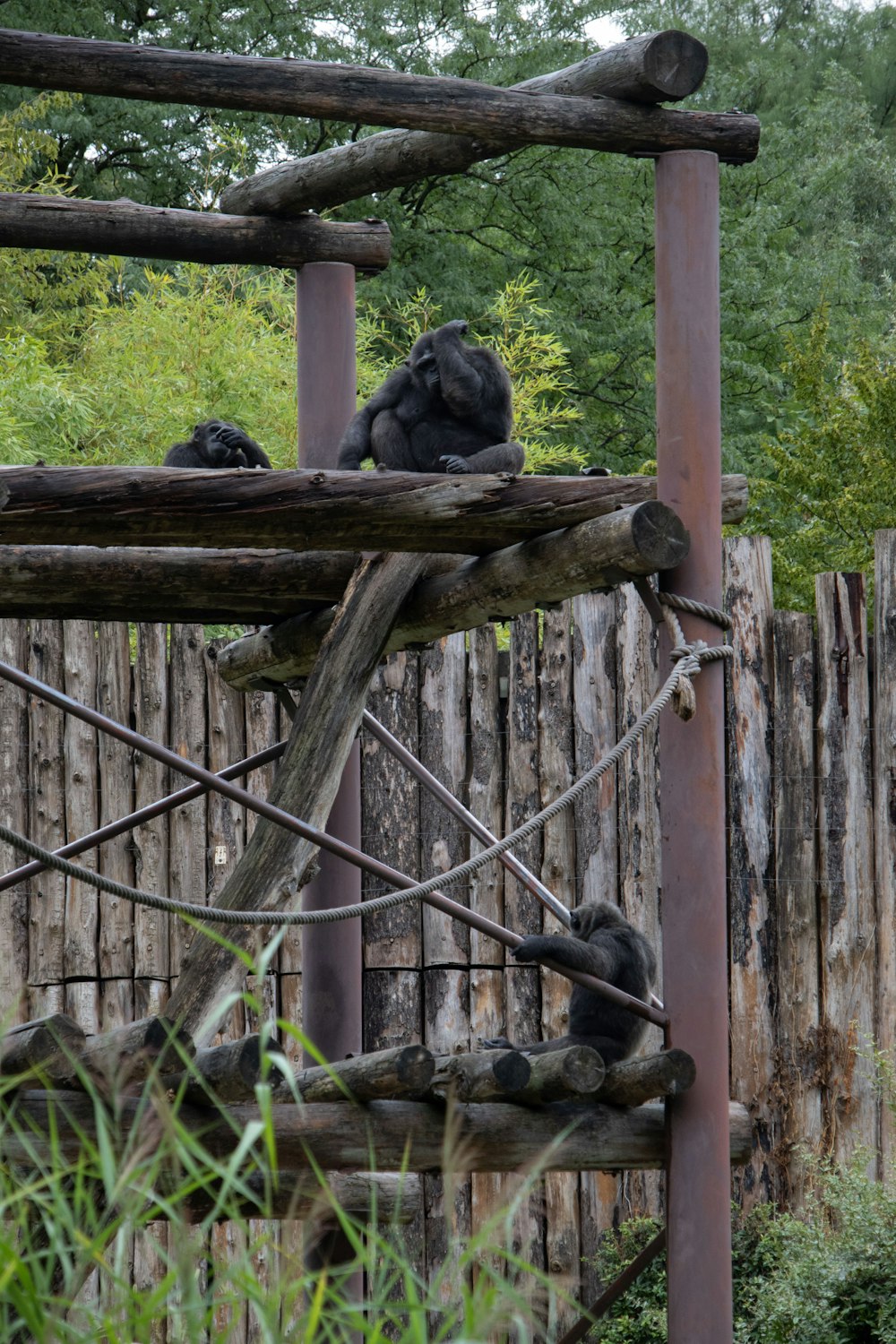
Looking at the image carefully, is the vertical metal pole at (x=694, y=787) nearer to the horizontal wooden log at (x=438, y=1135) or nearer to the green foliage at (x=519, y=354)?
the horizontal wooden log at (x=438, y=1135)

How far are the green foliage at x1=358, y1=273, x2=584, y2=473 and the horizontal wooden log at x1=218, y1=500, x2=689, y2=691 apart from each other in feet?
13.4

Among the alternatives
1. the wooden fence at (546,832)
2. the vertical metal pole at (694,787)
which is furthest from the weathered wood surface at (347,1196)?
the wooden fence at (546,832)

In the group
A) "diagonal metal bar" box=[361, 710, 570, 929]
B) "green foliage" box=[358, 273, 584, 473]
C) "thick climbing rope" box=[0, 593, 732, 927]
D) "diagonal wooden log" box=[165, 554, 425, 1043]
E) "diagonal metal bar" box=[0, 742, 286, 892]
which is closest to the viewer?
"thick climbing rope" box=[0, 593, 732, 927]

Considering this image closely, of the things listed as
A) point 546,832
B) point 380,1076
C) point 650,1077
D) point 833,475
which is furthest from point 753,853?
point 833,475

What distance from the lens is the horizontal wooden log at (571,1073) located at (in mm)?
4156

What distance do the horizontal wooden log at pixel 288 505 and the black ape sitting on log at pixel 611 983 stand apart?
132 cm

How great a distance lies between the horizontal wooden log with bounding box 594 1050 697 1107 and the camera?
4.22 meters

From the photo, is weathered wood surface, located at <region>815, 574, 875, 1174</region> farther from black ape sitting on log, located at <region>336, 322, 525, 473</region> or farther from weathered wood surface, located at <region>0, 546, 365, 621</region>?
weathered wood surface, located at <region>0, 546, 365, 621</region>

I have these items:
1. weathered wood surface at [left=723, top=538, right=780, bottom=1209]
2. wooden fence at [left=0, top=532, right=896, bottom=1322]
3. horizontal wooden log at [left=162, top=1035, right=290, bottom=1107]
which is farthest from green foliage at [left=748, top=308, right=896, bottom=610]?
horizontal wooden log at [left=162, top=1035, right=290, bottom=1107]

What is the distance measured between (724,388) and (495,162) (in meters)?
3.56

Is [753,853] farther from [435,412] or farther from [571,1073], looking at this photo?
[571,1073]

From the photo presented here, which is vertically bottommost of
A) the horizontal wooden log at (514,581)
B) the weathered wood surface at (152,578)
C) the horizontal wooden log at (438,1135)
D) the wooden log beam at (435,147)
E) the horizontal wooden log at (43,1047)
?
the horizontal wooden log at (438,1135)

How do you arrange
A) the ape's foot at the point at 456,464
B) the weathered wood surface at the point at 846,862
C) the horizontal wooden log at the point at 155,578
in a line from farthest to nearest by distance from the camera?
the weathered wood surface at the point at 846,862 < the horizontal wooden log at the point at 155,578 < the ape's foot at the point at 456,464

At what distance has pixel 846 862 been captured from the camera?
6.45 m
